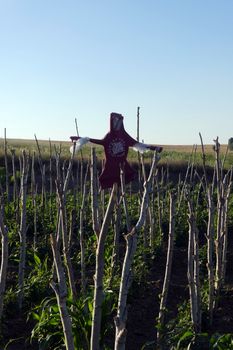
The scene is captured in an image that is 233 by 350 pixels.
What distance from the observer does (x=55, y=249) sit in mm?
2928

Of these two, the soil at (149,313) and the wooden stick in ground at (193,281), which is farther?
the soil at (149,313)

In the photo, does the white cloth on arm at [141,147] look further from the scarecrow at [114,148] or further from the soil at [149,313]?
the soil at [149,313]

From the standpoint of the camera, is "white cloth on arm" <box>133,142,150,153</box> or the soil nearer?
"white cloth on arm" <box>133,142,150,153</box>

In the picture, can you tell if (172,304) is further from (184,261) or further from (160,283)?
(184,261)

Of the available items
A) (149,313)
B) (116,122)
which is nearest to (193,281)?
(149,313)

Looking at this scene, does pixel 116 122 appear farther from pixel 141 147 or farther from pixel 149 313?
pixel 149 313

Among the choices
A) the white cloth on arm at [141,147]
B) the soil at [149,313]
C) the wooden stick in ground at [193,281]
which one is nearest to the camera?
the white cloth on arm at [141,147]

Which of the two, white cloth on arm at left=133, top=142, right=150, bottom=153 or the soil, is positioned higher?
white cloth on arm at left=133, top=142, right=150, bottom=153

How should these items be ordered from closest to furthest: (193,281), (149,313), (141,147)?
(141,147)
(193,281)
(149,313)

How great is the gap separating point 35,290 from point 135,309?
3.19ft

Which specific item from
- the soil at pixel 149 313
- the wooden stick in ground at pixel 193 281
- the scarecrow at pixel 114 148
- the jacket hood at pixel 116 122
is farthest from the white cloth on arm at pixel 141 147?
the soil at pixel 149 313

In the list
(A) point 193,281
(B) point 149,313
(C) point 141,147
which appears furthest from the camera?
(B) point 149,313

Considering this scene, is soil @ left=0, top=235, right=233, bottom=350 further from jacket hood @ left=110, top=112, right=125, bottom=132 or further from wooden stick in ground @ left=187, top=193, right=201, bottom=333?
jacket hood @ left=110, top=112, right=125, bottom=132

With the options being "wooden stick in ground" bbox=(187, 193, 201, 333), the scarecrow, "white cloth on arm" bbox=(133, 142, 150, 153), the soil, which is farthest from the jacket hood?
the soil
